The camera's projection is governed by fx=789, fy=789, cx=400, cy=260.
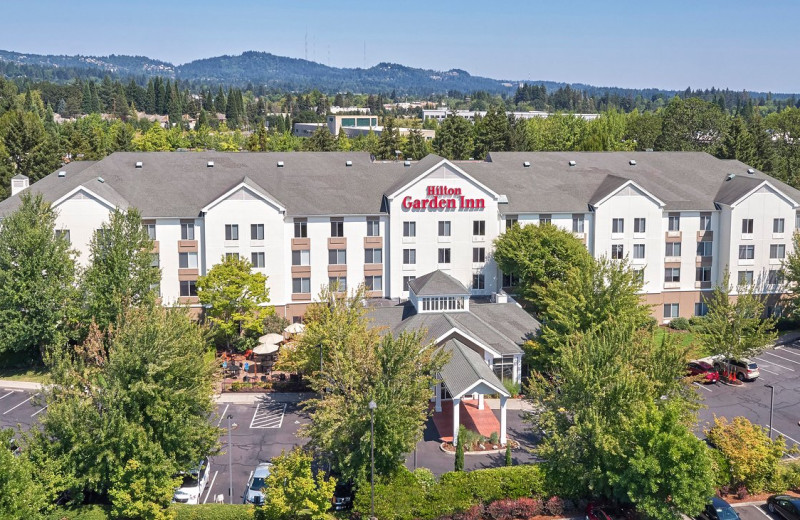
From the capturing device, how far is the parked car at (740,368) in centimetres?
5991

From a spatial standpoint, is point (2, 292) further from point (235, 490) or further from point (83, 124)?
point (83, 124)


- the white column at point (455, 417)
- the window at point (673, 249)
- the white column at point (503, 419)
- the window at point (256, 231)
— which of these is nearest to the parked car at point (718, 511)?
the white column at point (503, 419)

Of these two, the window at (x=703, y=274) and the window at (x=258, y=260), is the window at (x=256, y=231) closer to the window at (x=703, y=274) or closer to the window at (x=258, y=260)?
the window at (x=258, y=260)

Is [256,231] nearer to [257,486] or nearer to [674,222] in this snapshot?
[257,486]

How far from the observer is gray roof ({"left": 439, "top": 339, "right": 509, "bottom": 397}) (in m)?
48.3

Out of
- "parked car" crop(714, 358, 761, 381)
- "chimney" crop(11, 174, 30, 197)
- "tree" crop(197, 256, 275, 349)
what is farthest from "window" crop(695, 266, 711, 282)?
"chimney" crop(11, 174, 30, 197)

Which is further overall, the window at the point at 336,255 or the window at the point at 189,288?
the window at the point at 336,255

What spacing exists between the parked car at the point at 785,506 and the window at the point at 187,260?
1874 inches

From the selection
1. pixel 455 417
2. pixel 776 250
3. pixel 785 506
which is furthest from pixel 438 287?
pixel 776 250

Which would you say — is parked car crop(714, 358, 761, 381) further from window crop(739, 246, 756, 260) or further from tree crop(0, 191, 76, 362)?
tree crop(0, 191, 76, 362)

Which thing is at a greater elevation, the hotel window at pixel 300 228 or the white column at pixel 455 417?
the hotel window at pixel 300 228

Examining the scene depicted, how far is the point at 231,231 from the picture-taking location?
6775 centimetres

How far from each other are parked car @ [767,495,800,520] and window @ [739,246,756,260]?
119 ft

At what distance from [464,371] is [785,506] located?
1933 cm
